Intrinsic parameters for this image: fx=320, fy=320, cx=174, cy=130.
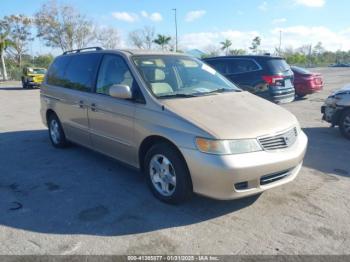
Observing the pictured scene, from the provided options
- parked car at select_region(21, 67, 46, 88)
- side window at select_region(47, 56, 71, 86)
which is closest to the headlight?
side window at select_region(47, 56, 71, 86)

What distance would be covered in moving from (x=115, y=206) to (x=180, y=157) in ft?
3.31

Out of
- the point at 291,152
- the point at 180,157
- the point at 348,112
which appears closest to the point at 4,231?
→ the point at 180,157

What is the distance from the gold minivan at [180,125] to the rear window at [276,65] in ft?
16.0

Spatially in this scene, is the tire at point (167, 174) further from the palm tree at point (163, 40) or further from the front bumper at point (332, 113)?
the palm tree at point (163, 40)

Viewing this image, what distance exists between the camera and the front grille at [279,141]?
11.0ft

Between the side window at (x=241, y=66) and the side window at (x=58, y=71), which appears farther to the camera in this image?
the side window at (x=241, y=66)

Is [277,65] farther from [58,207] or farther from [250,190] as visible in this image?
[58,207]

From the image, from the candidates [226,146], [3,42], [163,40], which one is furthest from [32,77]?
[163,40]

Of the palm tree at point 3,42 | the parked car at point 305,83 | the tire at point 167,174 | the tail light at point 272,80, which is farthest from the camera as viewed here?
the palm tree at point 3,42

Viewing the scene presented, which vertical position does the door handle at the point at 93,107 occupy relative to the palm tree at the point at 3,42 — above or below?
below

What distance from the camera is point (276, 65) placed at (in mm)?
9383

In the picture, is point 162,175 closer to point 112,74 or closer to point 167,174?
point 167,174

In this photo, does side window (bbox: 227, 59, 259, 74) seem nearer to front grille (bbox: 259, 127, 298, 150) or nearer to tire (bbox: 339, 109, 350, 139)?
tire (bbox: 339, 109, 350, 139)

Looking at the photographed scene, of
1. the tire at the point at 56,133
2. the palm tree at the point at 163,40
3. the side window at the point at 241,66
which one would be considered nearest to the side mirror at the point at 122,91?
the tire at the point at 56,133
